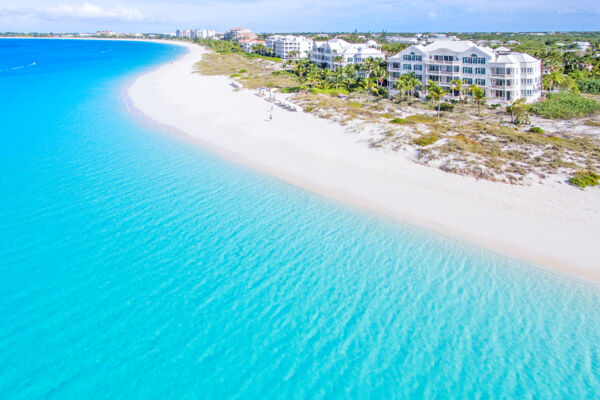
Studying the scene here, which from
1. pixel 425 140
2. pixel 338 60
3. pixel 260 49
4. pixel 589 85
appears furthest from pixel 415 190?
pixel 260 49

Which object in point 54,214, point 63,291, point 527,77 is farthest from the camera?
point 527,77

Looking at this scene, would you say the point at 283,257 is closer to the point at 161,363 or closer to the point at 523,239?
the point at 161,363

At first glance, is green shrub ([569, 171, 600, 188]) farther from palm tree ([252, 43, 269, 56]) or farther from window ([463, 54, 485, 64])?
palm tree ([252, 43, 269, 56])

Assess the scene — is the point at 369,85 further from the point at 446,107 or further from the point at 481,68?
the point at 481,68

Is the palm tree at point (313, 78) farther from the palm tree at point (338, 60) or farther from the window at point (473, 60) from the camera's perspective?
the window at point (473, 60)

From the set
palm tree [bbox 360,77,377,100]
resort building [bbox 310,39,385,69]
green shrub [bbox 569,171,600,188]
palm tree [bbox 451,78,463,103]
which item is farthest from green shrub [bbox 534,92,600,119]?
resort building [bbox 310,39,385,69]

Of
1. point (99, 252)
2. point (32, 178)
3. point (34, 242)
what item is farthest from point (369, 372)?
point (32, 178)
